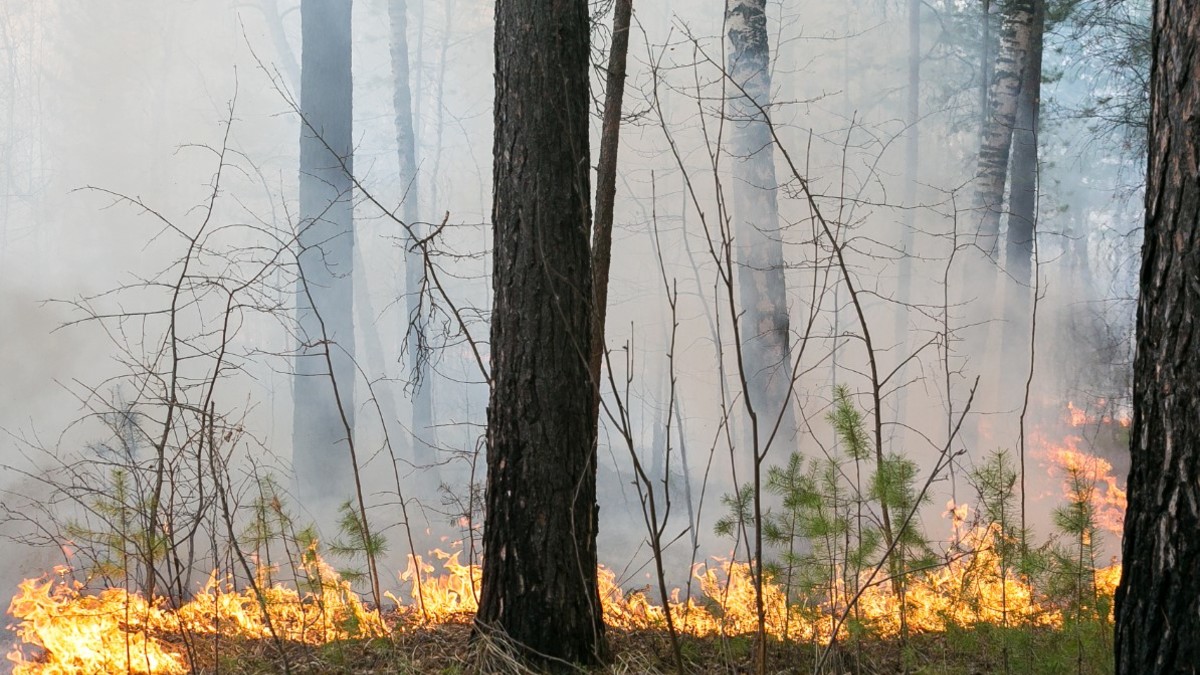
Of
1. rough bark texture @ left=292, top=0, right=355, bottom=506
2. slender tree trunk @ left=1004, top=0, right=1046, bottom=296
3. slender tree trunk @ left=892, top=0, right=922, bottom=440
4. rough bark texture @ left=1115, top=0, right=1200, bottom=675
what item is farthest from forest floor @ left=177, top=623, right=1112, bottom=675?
slender tree trunk @ left=892, top=0, right=922, bottom=440

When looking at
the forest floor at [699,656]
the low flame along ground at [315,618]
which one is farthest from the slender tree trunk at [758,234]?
the forest floor at [699,656]

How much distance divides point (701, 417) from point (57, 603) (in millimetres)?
8168

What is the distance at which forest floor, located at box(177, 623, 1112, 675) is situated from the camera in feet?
9.21

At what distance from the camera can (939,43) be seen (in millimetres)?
10312

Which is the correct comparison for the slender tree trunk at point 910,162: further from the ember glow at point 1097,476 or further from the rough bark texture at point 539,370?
the rough bark texture at point 539,370

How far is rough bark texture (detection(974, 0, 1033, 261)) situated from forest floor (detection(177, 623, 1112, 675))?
16.8ft

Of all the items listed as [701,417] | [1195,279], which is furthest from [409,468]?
[1195,279]

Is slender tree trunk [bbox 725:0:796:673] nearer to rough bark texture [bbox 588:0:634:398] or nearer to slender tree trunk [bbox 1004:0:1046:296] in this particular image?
slender tree trunk [bbox 1004:0:1046:296]

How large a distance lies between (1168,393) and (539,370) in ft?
5.51

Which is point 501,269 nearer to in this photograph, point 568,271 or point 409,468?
point 568,271

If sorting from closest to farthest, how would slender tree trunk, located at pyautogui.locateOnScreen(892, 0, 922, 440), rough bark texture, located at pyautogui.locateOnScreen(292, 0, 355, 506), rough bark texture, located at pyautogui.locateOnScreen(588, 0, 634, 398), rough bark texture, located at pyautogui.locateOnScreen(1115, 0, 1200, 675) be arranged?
rough bark texture, located at pyautogui.locateOnScreen(1115, 0, 1200, 675), rough bark texture, located at pyautogui.locateOnScreen(588, 0, 634, 398), rough bark texture, located at pyautogui.locateOnScreen(292, 0, 355, 506), slender tree trunk, located at pyautogui.locateOnScreen(892, 0, 922, 440)

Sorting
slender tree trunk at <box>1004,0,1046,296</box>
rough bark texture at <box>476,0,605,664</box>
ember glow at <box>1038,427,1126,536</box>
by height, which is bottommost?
ember glow at <box>1038,427,1126,536</box>

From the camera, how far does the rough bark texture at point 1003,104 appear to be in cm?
765

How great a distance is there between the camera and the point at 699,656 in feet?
10.0
